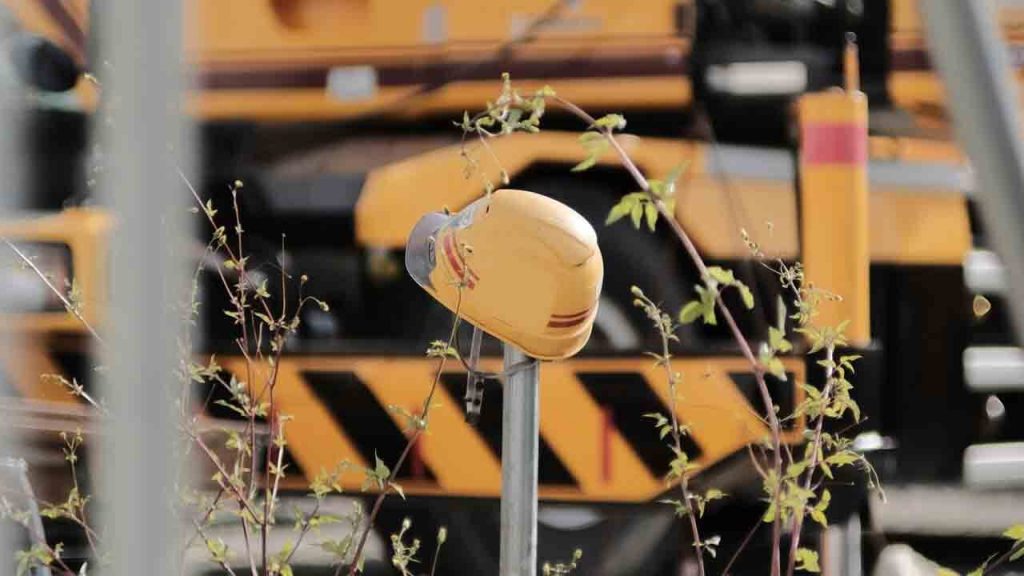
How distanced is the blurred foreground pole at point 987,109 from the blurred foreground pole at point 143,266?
0.38 meters

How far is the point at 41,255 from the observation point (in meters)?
2.50

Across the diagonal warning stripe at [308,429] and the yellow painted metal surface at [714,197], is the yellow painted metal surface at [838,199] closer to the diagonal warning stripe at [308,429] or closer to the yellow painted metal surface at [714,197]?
the yellow painted metal surface at [714,197]

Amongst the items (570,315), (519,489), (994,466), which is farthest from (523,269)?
(994,466)

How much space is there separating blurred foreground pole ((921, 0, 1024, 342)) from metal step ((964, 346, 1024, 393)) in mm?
2103

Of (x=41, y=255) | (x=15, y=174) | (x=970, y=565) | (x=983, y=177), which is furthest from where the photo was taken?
(x=970, y=565)

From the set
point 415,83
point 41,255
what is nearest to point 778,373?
point 415,83

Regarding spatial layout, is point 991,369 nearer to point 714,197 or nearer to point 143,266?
point 714,197

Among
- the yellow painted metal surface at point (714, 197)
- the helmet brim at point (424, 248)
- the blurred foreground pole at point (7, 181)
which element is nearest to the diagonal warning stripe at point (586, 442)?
the yellow painted metal surface at point (714, 197)

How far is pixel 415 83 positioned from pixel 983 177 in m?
2.00

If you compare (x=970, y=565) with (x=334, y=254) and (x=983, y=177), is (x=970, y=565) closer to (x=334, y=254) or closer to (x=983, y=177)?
(x=334, y=254)

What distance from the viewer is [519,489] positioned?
1.55 metres

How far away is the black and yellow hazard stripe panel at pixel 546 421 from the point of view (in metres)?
2.45

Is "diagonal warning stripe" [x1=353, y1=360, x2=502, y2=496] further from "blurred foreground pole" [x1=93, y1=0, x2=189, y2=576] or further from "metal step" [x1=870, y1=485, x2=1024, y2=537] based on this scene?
"blurred foreground pole" [x1=93, y1=0, x2=189, y2=576]

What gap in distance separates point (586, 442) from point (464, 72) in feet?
2.33
